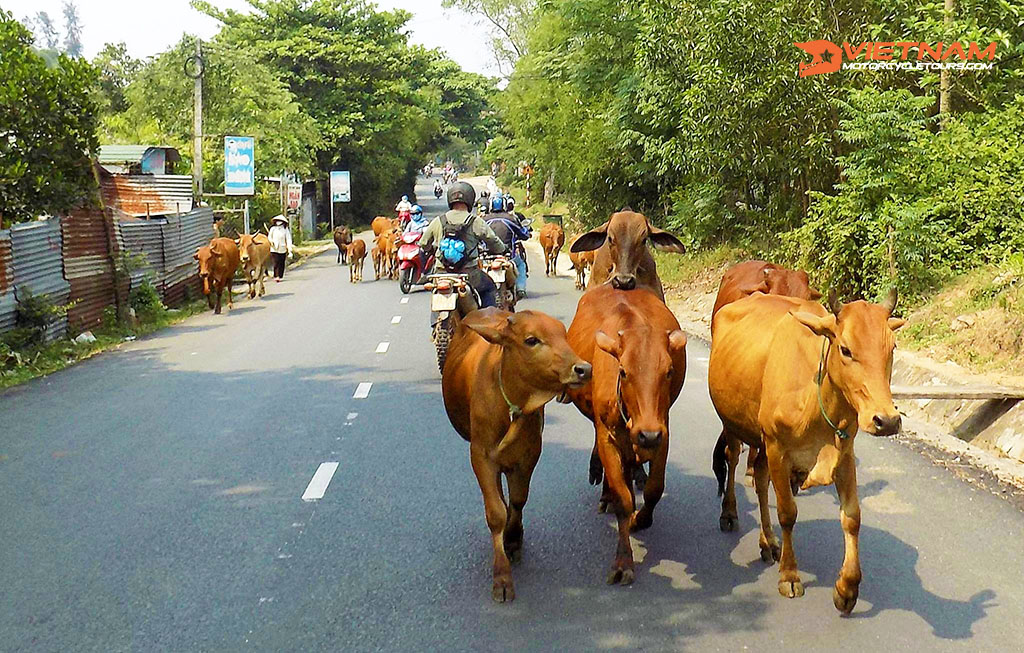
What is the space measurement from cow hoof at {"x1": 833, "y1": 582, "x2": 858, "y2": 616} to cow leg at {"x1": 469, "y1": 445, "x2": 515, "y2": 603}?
1536 millimetres

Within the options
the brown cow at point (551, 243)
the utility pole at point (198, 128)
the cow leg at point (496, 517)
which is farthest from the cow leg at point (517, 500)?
the utility pole at point (198, 128)

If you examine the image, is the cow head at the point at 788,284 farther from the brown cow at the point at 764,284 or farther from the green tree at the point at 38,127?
the green tree at the point at 38,127

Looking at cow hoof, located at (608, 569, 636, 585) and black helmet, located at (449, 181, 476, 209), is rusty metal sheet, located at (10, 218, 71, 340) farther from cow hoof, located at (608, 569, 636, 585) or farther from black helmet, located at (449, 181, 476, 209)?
cow hoof, located at (608, 569, 636, 585)

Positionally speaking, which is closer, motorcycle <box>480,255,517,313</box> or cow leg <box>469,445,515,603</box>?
cow leg <box>469,445,515,603</box>

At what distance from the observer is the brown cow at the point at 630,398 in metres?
5.55

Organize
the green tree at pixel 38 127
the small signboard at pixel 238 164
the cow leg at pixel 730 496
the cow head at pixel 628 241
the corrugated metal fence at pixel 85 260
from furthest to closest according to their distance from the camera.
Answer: the small signboard at pixel 238 164 → the green tree at pixel 38 127 → the corrugated metal fence at pixel 85 260 → the cow head at pixel 628 241 → the cow leg at pixel 730 496

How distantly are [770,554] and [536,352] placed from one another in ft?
5.95

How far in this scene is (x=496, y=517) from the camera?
18.5ft

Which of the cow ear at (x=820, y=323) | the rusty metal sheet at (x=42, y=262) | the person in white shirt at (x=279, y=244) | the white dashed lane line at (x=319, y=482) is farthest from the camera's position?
the person in white shirt at (x=279, y=244)

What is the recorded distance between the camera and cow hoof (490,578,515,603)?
216 inches

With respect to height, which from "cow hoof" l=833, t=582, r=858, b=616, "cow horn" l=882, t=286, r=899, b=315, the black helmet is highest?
the black helmet

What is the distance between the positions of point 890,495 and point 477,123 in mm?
65670

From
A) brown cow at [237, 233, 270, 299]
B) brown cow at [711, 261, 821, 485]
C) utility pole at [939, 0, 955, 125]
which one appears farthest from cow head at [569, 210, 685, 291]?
brown cow at [237, 233, 270, 299]

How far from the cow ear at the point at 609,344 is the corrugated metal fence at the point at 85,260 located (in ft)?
35.4
